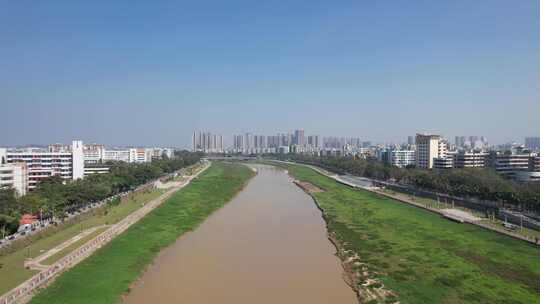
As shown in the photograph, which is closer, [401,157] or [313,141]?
[401,157]

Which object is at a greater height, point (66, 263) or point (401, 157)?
point (401, 157)

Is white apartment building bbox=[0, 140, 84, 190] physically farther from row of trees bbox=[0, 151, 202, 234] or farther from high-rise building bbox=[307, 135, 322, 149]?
high-rise building bbox=[307, 135, 322, 149]

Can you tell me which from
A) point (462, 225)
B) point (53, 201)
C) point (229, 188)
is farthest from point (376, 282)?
point (229, 188)

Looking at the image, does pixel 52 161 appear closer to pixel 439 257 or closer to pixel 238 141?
pixel 439 257

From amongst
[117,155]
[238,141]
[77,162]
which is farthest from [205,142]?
[77,162]

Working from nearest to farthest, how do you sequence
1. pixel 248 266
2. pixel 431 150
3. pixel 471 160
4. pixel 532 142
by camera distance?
pixel 248 266 → pixel 471 160 → pixel 431 150 → pixel 532 142

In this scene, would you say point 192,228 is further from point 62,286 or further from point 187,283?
point 62,286

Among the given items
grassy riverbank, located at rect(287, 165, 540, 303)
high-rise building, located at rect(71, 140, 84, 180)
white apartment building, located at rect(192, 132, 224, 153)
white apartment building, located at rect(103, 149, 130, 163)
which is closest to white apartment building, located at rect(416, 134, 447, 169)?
grassy riverbank, located at rect(287, 165, 540, 303)

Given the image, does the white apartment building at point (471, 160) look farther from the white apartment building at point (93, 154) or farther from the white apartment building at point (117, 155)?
the white apartment building at point (117, 155)
